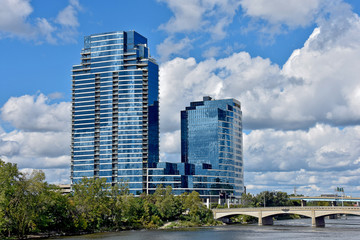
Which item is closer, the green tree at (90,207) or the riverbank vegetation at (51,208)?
the riverbank vegetation at (51,208)

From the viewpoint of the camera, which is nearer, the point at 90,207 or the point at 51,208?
the point at 51,208

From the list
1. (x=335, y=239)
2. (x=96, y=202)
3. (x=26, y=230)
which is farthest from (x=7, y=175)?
(x=335, y=239)

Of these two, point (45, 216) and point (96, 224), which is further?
point (96, 224)

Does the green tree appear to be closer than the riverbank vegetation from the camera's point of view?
No

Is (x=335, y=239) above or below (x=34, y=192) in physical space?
below

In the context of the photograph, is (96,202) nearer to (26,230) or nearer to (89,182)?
(89,182)

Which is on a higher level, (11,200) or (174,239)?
(11,200)

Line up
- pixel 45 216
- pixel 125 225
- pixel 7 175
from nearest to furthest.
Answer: pixel 7 175 < pixel 45 216 < pixel 125 225

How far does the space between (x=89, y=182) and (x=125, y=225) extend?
25847 mm

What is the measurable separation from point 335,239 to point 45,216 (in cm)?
9338

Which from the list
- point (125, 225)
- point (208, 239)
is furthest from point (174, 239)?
point (125, 225)

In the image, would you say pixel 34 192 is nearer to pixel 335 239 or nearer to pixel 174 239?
pixel 174 239

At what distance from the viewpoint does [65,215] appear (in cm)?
16862

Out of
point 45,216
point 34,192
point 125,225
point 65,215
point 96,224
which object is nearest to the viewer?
point 34,192
